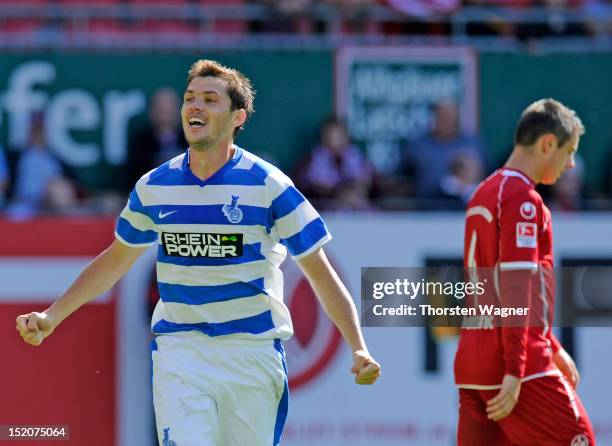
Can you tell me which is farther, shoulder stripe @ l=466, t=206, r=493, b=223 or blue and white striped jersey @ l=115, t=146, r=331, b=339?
shoulder stripe @ l=466, t=206, r=493, b=223

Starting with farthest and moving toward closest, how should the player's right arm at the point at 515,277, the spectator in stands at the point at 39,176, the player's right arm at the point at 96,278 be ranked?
1. the spectator in stands at the point at 39,176
2. the player's right arm at the point at 515,277
3. the player's right arm at the point at 96,278

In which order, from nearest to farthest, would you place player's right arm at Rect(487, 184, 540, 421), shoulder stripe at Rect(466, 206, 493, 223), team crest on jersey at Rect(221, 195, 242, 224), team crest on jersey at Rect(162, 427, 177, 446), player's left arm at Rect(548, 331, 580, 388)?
team crest on jersey at Rect(162, 427, 177, 446), team crest on jersey at Rect(221, 195, 242, 224), player's right arm at Rect(487, 184, 540, 421), shoulder stripe at Rect(466, 206, 493, 223), player's left arm at Rect(548, 331, 580, 388)

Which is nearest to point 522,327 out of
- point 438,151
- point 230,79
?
point 230,79

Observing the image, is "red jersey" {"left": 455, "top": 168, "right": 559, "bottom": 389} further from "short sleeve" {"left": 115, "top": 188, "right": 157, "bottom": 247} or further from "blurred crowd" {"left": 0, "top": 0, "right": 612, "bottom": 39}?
"blurred crowd" {"left": 0, "top": 0, "right": 612, "bottom": 39}

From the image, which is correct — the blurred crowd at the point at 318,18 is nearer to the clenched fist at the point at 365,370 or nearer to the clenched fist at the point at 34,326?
the clenched fist at the point at 34,326

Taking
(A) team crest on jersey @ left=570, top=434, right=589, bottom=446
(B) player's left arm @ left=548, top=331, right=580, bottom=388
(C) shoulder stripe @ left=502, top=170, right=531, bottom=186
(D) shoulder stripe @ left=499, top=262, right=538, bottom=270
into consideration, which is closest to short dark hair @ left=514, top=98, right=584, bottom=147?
(C) shoulder stripe @ left=502, top=170, right=531, bottom=186

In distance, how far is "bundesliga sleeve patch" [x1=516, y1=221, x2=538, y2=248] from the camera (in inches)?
231

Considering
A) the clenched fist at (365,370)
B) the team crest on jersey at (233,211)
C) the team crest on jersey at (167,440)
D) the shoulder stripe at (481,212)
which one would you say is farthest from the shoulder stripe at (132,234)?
the shoulder stripe at (481,212)

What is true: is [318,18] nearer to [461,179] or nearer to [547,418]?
[461,179]

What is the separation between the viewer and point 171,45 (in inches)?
432

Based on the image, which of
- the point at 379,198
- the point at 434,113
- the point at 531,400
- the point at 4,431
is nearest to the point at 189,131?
the point at 531,400

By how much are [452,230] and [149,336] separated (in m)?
2.22

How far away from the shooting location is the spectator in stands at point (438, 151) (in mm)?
10633

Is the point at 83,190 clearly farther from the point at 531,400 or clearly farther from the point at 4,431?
the point at 531,400
